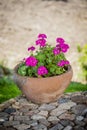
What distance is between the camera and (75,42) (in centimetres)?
884

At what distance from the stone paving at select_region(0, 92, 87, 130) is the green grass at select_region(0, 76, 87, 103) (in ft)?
1.43

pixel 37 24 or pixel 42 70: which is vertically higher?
pixel 37 24

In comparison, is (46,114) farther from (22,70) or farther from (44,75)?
(22,70)

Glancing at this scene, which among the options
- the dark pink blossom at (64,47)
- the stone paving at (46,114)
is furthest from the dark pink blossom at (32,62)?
the stone paving at (46,114)

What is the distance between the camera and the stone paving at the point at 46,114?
Answer: 4.49 metres

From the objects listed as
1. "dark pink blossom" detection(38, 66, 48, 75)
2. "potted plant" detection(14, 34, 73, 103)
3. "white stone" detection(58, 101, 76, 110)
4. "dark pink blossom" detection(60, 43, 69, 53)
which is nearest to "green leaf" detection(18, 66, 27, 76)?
"potted plant" detection(14, 34, 73, 103)

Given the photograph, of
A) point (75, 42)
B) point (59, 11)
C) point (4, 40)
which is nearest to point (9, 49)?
point (4, 40)

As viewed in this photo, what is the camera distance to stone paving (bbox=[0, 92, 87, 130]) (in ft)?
14.7

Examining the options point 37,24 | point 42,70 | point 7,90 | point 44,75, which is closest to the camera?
point 42,70

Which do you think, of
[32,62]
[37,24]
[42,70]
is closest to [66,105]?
[42,70]

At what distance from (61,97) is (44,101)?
13.6 inches

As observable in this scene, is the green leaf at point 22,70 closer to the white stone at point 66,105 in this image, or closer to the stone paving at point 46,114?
the stone paving at point 46,114

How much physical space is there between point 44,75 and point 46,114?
531 millimetres

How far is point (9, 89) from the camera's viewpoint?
20.6 ft
